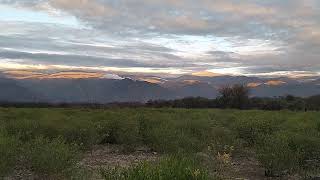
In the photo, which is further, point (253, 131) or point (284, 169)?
point (253, 131)

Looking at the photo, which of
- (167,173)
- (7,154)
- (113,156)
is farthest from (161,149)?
(167,173)

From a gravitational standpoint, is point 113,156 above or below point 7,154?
below

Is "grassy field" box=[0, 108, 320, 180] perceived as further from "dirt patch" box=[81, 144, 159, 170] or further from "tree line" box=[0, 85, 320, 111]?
"tree line" box=[0, 85, 320, 111]

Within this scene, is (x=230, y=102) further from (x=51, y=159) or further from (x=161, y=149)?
(x=51, y=159)

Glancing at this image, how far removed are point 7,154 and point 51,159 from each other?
1.15 meters

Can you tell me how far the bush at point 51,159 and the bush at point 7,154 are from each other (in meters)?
0.41

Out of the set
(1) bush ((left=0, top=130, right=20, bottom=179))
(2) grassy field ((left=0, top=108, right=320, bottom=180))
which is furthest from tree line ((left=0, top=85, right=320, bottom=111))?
(1) bush ((left=0, top=130, right=20, bottom=179))

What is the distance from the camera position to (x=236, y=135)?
2548 cm

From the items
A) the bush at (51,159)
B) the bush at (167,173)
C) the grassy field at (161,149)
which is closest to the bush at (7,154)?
the grassy field at (161,149)

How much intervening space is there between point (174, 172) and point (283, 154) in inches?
340

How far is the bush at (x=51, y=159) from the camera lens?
43.1 feet

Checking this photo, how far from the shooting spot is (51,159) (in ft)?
43.1

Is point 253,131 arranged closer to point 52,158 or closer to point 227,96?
point 52,158

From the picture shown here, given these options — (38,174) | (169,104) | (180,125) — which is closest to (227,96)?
(169,104)
